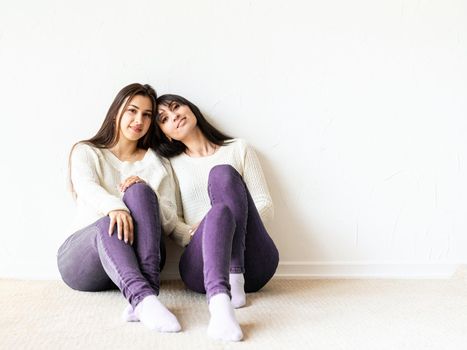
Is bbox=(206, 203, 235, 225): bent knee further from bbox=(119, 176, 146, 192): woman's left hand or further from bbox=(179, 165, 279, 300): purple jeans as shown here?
bbox=(119, 176, 146, 192): woman's left hand

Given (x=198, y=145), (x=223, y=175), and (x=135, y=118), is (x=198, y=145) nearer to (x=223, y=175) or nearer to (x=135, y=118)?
(x=135, y=118)

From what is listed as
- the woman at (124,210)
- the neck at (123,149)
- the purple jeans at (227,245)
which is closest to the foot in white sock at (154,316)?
the woman at (124,210)

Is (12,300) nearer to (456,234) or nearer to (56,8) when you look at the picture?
(56,8)

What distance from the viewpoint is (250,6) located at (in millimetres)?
2068

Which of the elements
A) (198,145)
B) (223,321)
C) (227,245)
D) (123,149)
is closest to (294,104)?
(198,145)

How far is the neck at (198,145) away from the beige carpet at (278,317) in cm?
47

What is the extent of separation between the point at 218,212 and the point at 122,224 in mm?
267

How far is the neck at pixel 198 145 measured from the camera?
2064 mm

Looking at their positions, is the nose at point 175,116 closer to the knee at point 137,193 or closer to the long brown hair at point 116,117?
the long brown hair at point 116,117

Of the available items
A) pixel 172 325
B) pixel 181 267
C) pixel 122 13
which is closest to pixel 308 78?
pixel 122 13

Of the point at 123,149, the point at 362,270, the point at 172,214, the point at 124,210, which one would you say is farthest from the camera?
the point at 362,270

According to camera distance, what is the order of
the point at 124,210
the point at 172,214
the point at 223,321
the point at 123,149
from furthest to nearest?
the point at 123,149 < the point at 172,214 < the point at 124,210 < the point at 223,321

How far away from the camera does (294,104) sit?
210cm

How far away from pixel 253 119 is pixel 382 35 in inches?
22.0
